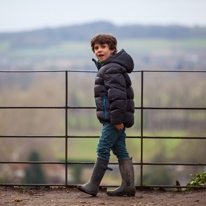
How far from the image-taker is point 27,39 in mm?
60312

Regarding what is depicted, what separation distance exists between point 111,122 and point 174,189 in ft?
4.74

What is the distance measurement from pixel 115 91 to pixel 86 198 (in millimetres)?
1079

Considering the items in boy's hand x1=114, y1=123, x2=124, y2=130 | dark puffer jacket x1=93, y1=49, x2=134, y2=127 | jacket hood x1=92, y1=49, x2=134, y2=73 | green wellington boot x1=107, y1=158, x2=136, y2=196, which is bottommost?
green wellington boot x1=107, y1=158, x2=136, y2=196

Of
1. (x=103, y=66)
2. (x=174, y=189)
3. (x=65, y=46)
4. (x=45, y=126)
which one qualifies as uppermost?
(x=65, y=46)

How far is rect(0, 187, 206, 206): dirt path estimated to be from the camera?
9.59 feet

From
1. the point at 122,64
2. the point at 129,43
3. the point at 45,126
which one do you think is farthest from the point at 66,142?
the point at 129,43

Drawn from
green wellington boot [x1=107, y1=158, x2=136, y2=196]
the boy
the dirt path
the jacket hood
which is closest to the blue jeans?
the boy

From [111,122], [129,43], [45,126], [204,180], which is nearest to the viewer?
[111,122]

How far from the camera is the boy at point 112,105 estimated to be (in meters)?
2.79

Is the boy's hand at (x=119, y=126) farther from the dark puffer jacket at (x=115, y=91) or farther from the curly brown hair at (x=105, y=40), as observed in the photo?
the curly brown hair at (x=105, y=40)

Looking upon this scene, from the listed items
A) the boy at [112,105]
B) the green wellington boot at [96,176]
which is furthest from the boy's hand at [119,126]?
the green wellington boot at [96,176]

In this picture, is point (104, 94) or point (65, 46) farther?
point (65, 46)

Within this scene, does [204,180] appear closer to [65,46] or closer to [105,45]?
[105,45]

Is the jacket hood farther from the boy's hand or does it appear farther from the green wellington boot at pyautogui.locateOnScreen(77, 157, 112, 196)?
the green wellington boot at pyautogui.locateOnScreen(77, 157, 112, 196)
